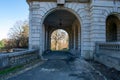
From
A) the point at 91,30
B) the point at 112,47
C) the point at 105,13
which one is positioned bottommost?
the point at 112,47

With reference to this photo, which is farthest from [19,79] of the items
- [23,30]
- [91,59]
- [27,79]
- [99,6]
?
[23,30]

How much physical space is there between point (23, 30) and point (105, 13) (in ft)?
94.3

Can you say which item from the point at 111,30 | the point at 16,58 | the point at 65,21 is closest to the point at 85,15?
the point at 111,30

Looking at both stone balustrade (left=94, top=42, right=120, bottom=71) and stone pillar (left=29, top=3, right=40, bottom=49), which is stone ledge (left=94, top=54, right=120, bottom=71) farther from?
stone pillar (left=29, top=3, right=40, bottom=49)

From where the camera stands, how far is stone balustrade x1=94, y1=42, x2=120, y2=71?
11464 mm

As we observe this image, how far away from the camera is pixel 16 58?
1226cm

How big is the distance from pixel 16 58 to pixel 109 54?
19.5 ft

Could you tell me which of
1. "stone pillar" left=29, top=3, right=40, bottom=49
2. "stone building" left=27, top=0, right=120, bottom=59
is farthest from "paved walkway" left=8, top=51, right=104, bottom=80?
"stone pillar" left=29, top=3, right=40, bottom=49

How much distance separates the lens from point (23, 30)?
43.8 meters

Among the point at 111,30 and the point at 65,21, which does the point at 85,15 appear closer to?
the point at 111,30

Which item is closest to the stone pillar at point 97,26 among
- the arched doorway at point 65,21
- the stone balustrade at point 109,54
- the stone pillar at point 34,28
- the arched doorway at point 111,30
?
the stone balustrade at point 109,54

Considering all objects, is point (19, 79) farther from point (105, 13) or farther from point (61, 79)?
point (105, 13)

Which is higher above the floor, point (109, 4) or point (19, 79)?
point (109, 4)

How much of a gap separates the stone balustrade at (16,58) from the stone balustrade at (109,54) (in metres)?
5.10
